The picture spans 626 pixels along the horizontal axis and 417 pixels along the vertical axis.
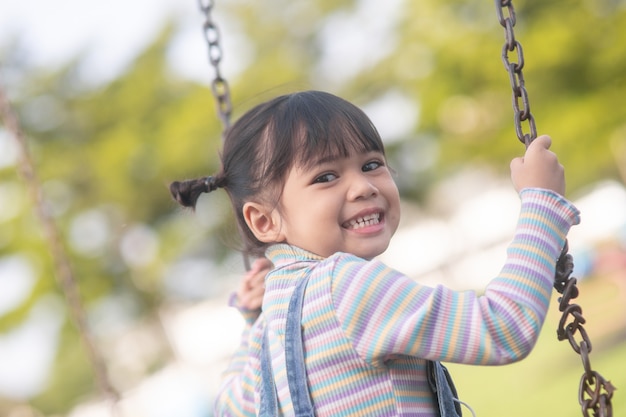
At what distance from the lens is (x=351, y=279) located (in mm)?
1584

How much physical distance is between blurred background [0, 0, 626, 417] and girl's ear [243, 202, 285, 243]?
9142 mm

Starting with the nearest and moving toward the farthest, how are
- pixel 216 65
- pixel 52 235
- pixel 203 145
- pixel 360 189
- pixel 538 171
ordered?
pixel 538 171
pixel 360 189
pixel 216 65
pixel 52 235
pixel 203 145

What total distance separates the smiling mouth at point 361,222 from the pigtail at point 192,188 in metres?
0.40

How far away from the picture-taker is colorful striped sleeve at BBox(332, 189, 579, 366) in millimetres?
1497

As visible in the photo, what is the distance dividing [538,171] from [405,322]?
14.7 inches

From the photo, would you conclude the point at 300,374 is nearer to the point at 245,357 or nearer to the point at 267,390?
the point at 267,390

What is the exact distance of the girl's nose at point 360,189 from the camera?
1.74 metres

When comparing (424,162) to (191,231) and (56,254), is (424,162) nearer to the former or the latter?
(191,231)

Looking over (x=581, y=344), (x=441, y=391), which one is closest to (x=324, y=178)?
(x=441, y=391)

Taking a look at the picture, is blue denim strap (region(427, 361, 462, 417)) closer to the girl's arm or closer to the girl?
the girl

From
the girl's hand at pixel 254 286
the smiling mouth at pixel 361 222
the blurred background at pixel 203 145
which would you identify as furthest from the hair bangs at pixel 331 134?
the blurred background at pixel 203 145

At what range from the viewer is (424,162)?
15117 mm

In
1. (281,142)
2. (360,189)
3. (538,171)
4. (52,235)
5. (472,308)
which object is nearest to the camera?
(472,308)

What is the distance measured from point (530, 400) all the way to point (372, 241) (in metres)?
9.05
